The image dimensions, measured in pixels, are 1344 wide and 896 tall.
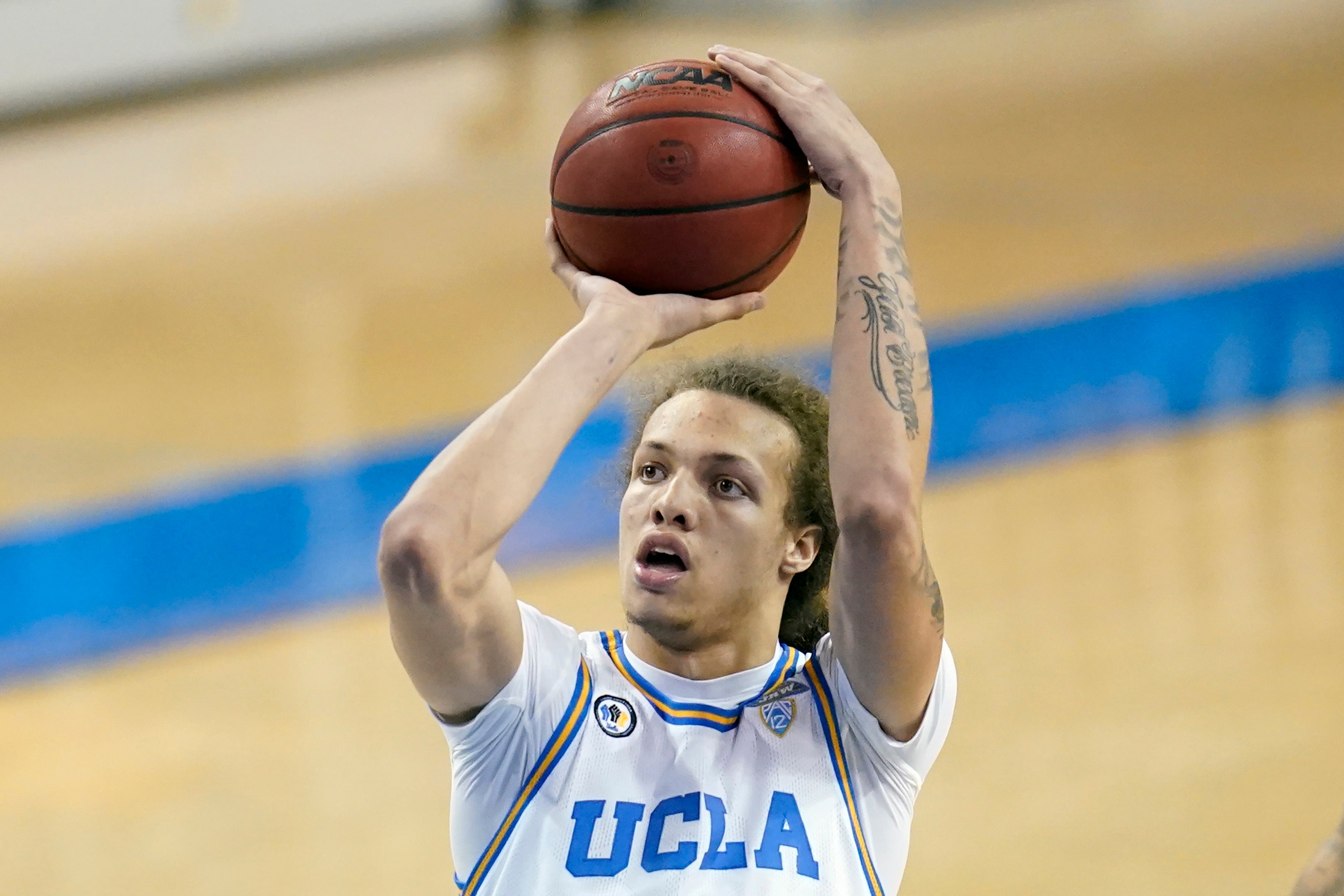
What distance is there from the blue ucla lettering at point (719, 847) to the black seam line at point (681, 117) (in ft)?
3.30

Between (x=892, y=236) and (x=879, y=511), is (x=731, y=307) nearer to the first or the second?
(x=892, y=236)

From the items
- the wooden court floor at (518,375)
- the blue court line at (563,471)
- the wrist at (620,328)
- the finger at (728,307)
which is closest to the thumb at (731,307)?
the finger at (728,307)

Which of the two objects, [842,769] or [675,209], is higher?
[675,209]

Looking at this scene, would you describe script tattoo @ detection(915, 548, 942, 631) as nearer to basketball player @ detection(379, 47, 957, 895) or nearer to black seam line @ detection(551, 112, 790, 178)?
basketball player @ detection(379, 47, 957, 895)

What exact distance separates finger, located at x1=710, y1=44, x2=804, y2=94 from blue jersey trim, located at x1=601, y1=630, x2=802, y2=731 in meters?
0.91

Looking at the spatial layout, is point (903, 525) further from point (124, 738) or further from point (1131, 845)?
point (124, 738)

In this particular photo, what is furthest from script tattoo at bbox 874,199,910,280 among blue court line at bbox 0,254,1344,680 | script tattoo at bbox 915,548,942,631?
blue court line at bbox 0,254,1344,680

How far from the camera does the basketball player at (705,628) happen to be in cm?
254

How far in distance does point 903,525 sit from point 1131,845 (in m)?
2.65

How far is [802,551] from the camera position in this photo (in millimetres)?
2975

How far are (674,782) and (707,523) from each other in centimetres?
39

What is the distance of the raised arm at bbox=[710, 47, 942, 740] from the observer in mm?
2574

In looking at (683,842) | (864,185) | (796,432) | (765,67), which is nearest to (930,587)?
(796,432)

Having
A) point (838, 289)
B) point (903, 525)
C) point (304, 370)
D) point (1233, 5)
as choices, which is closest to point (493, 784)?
point (903, 525)
